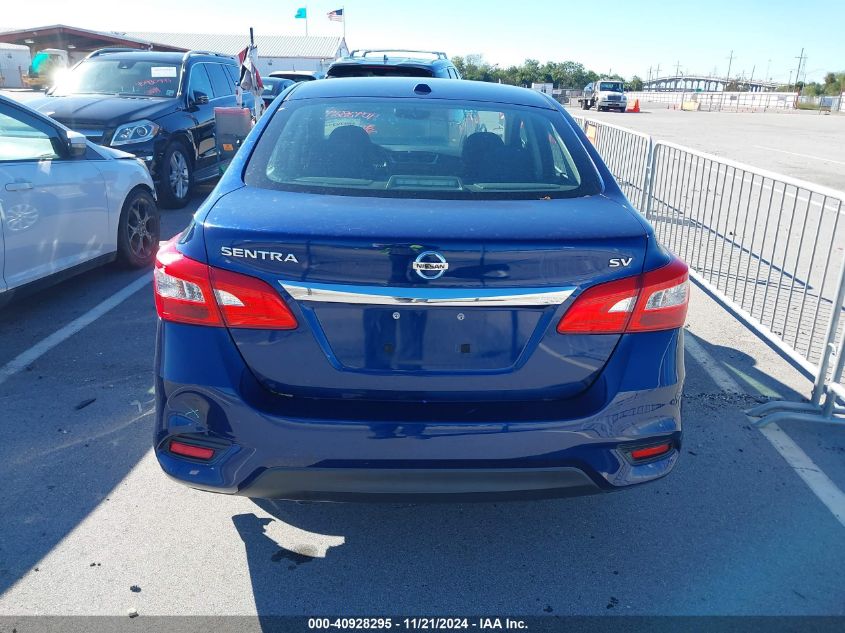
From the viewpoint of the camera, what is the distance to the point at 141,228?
6.53 metres

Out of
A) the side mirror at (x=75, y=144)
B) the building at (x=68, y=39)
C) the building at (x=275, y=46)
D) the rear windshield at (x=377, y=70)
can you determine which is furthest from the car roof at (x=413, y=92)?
the building at (x=275, y=46)

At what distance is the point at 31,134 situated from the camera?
530 centimetres

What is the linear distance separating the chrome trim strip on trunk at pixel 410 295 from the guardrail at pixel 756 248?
248 centimetres

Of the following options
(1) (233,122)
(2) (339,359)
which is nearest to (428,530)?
(2) (339,359)

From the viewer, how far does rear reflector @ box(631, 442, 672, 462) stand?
2.37 meters

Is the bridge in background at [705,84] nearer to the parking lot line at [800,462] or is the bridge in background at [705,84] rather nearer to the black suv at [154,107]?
the black suv at [154,107]

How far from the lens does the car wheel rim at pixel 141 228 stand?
20.8 feet

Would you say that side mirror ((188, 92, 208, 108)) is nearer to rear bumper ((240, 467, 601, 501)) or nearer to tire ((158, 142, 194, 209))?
tire ((158, 142, 194, 209))

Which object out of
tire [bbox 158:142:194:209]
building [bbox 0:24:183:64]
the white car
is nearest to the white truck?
building [bbox 0:24:183:64]

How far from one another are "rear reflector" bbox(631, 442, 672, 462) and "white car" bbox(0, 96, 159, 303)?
4074mm

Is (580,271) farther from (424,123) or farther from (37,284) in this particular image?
(37,284)

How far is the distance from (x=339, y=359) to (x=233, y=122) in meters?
3.08

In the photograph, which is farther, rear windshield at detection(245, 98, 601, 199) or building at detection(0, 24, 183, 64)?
building at detection(0, 24, 183, 64)

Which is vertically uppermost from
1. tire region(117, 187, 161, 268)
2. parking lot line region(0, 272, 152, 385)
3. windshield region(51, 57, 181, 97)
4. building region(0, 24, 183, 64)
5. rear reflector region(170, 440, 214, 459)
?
building region(0, 24, 183, 64)
